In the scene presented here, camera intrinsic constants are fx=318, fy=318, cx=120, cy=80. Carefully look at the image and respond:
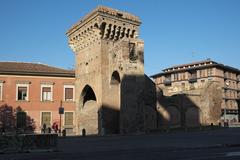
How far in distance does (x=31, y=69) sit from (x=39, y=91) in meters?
2.79

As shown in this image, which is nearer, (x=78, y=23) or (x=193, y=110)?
(x=78, y=23)

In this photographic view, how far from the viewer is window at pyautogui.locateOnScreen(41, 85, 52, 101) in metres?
36.2

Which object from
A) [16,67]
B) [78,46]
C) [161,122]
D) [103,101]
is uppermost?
[78,46]

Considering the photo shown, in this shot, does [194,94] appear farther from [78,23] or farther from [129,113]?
[78,23]

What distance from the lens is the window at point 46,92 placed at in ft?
119

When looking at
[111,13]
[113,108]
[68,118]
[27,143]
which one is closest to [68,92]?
[68,118]

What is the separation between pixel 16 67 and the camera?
36.4 metres

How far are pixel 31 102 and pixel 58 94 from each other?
320 cm

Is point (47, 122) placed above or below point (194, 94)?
below

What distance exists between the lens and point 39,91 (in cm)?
3594

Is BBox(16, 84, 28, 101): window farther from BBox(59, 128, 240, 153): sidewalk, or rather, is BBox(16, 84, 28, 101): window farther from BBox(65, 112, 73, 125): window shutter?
BBox(59, 128, 240, 153): sidewalk

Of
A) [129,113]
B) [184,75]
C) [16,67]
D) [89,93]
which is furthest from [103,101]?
[184,75]

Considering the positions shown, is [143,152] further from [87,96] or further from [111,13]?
[87,96]

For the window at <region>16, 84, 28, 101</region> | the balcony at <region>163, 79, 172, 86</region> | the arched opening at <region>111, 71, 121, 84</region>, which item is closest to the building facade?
the balcony at <region>163, 79, 172, 86</region>
